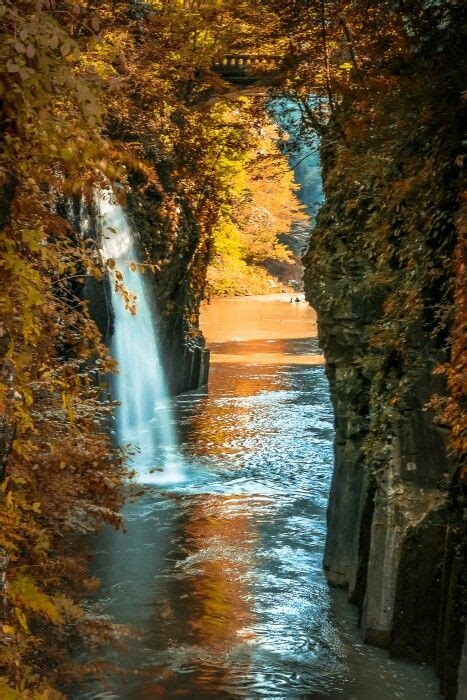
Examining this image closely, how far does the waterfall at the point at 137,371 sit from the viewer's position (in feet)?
62.2

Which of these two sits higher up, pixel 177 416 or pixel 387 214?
pixel 387 214

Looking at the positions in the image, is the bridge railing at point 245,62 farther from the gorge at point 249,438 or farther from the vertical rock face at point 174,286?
the vertical rock face at point 174,286

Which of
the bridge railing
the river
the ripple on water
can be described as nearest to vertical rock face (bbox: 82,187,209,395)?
the bridge railing

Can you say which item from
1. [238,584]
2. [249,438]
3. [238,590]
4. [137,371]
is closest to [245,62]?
[137,371]

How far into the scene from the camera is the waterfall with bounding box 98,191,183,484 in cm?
1895

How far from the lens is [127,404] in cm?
2150

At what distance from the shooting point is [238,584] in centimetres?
1130

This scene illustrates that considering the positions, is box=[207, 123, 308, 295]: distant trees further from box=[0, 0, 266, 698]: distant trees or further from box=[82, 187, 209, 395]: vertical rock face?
box=[0, 0, 266, 698]: distant trees

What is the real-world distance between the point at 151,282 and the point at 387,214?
45.3 feet

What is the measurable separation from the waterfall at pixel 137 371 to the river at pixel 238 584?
512mm

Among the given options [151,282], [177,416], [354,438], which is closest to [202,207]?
[151,282]

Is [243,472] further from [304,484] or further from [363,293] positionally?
[363,293]

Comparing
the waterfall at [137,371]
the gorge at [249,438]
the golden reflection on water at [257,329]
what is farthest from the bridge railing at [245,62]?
the golden reflection on water at [257,329]

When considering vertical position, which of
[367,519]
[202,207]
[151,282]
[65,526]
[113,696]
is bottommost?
[113,696]
